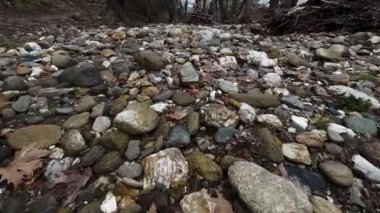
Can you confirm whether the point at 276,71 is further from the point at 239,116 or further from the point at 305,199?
the point at 305,199

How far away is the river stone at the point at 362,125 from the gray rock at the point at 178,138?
99 cm

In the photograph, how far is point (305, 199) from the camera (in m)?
1.49

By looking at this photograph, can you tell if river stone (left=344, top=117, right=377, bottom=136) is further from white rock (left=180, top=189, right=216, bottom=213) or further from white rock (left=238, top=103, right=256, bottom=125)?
white rock (left=180, top=189, right=216, bottom=213)

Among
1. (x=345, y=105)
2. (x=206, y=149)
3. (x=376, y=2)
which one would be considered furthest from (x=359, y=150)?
(x=376, y=2)

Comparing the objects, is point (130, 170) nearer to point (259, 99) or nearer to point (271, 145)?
point (271, 145)

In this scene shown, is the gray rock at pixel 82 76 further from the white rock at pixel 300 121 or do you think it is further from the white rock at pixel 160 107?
the white rock at pixel 300 121

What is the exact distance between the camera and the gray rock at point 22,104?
2.11m

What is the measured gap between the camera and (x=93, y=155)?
177 centimetres

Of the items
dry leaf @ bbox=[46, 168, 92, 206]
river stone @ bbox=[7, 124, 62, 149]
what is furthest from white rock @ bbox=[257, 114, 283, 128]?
river stone @ bbox=[7, 124, 62, 149]

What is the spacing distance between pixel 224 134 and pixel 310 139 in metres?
0.49

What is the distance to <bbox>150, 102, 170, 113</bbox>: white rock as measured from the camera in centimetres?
206

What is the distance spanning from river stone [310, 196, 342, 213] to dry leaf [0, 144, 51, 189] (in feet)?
4.50

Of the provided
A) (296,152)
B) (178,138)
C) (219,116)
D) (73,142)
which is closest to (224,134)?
(219,116)

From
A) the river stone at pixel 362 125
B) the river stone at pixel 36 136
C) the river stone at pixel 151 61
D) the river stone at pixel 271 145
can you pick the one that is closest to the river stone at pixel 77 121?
the river stone at pixel 36 136
